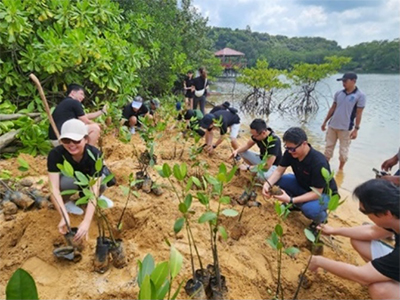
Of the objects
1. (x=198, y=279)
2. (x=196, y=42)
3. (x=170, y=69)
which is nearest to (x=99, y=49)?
(x=198, y=279)

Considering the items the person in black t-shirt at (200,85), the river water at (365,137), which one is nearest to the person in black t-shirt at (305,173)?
the river water at (365,137)

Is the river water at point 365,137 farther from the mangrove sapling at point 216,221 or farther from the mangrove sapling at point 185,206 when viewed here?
the mangrove sapling at point 185,206

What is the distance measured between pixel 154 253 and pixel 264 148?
2068 mm

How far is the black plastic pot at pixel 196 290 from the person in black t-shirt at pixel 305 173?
1204mm

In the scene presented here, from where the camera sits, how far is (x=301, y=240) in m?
2.40

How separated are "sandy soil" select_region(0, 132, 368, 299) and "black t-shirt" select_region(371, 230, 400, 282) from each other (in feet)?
1.46

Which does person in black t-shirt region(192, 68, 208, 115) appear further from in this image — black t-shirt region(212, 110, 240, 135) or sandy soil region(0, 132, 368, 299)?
sandy soil region(0, 132, 368, 299)

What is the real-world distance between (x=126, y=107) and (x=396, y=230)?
4708 millimetres

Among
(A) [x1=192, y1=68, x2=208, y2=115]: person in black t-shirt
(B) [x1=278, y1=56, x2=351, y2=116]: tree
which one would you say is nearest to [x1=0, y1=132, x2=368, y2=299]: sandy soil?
(A) [x1=192, y1=68, x2=208, y2=115]: person in black t-shirt

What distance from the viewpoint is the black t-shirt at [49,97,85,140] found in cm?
335

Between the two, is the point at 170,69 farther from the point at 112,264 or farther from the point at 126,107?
the point at 112,264

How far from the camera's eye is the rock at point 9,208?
2338mm

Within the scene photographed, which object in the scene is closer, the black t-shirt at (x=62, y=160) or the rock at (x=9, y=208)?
the black t-shirt at (x=62, y=160)

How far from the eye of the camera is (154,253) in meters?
2.03
